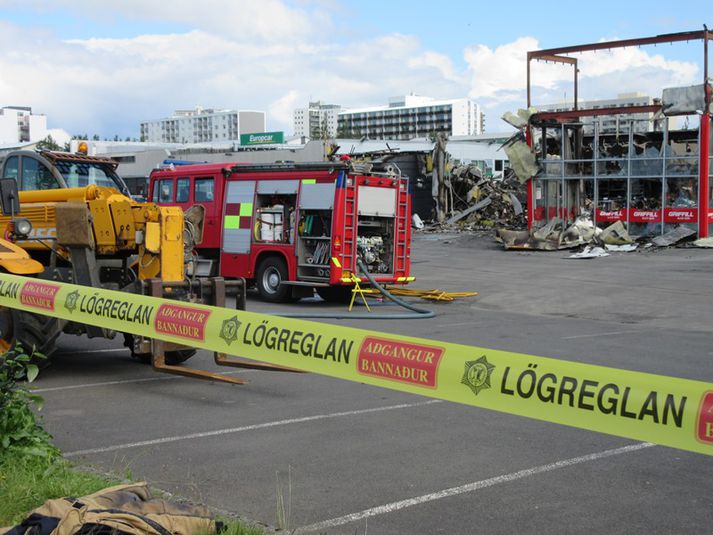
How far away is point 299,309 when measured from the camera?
1700 centimetres

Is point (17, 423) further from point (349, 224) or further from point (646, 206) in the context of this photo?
point (646, 206)

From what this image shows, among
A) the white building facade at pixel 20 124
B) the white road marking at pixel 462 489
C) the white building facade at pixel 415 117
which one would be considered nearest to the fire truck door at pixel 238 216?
the white road marking at pixel 462 489

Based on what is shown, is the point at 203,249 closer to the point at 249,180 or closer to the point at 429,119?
the point at 249,180

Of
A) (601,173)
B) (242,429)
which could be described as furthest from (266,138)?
(242,429)

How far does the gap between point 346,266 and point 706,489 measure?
1154 centimetres

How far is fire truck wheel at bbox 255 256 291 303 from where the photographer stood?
59.1 ft

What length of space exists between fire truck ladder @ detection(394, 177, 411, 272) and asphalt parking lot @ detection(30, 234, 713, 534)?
17.0 ft

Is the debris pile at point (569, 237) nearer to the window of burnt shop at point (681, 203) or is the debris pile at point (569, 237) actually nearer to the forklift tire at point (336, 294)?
the window of burnt shop at point (681, 203)

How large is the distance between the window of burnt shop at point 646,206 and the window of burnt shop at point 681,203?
0.84 feet

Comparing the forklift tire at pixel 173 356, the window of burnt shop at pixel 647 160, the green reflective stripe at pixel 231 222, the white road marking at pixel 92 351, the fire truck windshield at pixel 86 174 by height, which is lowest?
the white road marking at pixel 92 351

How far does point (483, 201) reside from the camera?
127 feet

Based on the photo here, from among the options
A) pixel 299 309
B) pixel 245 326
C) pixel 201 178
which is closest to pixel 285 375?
pixel 245 326

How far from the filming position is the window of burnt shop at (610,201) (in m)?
30.0

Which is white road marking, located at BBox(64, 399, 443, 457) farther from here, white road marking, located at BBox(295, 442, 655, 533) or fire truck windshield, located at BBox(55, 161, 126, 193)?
fire truck windshield, located at BBox(55, 161, 126, 193)
